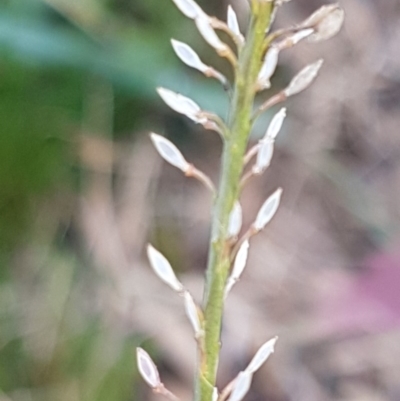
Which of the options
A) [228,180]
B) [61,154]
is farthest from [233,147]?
[61,154]

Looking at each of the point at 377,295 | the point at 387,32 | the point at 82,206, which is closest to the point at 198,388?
the point at 377,295

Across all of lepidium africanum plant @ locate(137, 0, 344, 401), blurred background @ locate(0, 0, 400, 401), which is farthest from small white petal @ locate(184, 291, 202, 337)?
blurred background @ locate(0, 0, 400, 401)

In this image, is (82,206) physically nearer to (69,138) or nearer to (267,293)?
(69,138)

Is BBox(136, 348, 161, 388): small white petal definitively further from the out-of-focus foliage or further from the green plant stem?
the out-of-focus foliage

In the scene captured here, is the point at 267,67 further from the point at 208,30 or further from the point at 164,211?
the point at 164,211

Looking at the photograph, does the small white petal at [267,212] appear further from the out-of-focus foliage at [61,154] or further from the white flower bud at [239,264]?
the out-of-focus foliage at [61,154]
